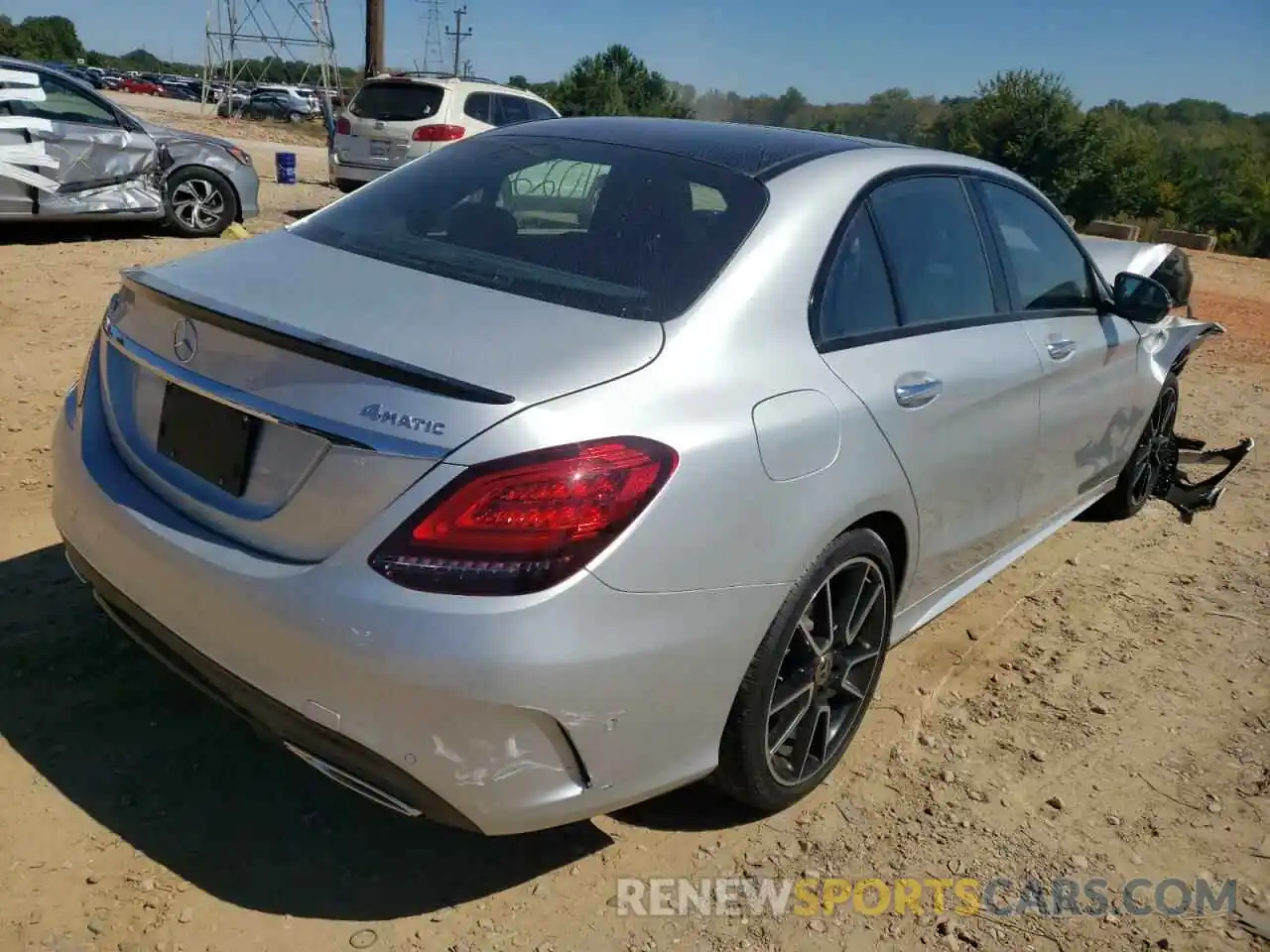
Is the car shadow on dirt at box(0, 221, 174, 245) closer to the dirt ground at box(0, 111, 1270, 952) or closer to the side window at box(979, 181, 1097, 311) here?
the dirt ground at box(0, 111, 1270, 952)

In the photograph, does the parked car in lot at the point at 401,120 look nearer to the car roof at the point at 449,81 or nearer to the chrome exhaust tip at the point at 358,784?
the car roof at the point at 449,81

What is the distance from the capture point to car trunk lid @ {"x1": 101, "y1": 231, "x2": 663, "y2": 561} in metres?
2.03

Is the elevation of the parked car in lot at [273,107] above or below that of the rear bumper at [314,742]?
below

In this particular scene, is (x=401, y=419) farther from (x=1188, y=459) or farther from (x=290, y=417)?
(x=1188, y=459)

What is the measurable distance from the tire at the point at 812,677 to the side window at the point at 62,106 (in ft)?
28.0

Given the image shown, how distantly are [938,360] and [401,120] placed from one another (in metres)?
11.5

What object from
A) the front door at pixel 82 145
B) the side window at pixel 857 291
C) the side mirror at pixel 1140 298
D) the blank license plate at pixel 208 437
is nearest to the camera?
the blank license plate at pixel 208 437

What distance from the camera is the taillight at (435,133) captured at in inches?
512

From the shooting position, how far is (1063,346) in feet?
12.4

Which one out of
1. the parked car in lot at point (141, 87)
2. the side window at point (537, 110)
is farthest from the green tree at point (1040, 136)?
the parked car in lot at point (141, 87)

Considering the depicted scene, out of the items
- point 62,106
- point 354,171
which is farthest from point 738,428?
point 354,171

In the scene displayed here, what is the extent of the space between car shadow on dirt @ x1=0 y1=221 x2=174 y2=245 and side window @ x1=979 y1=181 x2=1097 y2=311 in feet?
27.6

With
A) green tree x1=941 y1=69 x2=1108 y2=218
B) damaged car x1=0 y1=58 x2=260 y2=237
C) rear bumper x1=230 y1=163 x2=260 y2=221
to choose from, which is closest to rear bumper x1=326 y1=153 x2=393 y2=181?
rear bumper x1=230 y1=163 x2=260 y2=221

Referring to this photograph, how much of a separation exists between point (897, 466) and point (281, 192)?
14309mm
